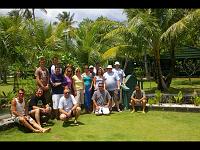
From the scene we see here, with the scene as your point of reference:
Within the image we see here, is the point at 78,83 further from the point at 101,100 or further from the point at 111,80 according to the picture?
the point at 111,80

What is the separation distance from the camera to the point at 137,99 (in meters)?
11.6

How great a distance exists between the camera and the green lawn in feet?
26.0

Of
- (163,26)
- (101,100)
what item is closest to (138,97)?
(101,100)

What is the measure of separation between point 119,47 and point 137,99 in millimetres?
5563

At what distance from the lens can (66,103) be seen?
31.4ft

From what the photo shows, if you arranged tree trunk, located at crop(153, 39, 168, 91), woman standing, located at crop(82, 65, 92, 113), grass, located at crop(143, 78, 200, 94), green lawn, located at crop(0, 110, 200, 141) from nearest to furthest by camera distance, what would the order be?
green lawn, located at crop(0, 110, 200, 141)
woman standing, located at crop(82, 65, 92, 113)
tree trunk, located at crop(153, 39, 168, 91)
grass, located at crop(143, 78, 200, 94)

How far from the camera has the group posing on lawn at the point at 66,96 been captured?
8797 millimetres

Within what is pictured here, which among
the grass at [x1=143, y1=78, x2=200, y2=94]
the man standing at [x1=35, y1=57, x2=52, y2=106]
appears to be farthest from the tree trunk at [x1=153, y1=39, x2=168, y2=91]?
the man standing at [x1=35, y1=57, x2=52, y2=106]

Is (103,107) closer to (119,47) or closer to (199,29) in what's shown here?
(119,47)

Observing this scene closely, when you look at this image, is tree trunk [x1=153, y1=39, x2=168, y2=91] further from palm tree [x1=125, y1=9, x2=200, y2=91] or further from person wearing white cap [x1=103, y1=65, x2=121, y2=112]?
person wearing white cap [x1=103, y1=65, x2=121, y2=112]

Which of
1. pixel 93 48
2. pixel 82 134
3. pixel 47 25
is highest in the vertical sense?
pixel 47 25

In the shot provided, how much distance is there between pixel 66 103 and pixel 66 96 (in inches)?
7.2
